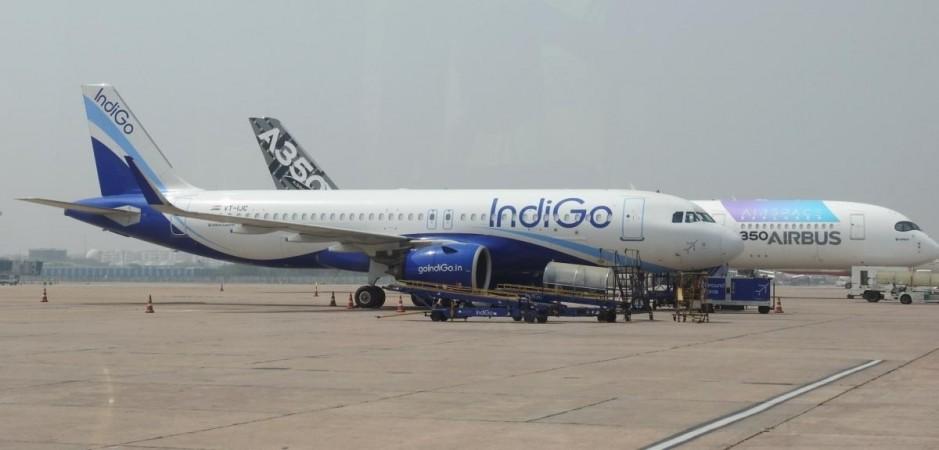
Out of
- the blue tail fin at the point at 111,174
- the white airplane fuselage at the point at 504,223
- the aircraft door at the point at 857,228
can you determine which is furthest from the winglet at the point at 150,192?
the aircraft door at the point at 857,228

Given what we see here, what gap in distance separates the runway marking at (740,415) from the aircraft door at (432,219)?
2466 centimetres

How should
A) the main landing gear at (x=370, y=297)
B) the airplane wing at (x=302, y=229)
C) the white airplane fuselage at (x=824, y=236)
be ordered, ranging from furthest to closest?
the white airplane fuselage at (x=824, y=236) < the main landing gear at (x=370, y=297) < the airplane wing at (x=302, y=229)

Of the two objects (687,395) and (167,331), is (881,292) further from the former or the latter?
(687,395)

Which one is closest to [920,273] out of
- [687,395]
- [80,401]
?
[687,395]

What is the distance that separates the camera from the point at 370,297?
4262 cm

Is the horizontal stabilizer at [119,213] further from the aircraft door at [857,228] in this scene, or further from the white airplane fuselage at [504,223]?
the aircraft door at [857,228]

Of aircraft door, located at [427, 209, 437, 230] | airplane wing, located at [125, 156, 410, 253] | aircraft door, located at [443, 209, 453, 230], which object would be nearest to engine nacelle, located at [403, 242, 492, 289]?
airplane wing, located at [125, 156, 410, 253]

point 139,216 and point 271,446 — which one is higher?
Result: point 139,216

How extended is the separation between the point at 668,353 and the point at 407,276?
58.3ft

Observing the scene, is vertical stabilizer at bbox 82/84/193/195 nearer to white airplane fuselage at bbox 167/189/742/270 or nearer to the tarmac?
white airplane fuselage at bbox 167/189/742/270

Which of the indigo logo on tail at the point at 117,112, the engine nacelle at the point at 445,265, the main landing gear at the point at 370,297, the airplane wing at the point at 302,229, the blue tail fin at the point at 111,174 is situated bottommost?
the main landing gear at the point at 370,297

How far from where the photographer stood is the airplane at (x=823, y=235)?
165 feet

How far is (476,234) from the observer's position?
4156 cm

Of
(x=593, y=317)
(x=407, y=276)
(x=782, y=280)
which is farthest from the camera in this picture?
(x=782, y=280)
